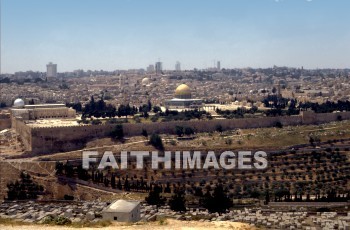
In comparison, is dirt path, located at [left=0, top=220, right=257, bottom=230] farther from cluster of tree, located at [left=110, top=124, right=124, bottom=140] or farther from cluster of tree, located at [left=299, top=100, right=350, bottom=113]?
cluster of tree, located at [left=299, top=100, right=350, bottom=113]

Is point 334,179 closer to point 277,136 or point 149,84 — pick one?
point 277,136

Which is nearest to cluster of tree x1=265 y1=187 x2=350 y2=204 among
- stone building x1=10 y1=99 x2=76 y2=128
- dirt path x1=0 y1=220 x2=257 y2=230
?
dirt path x1=0 y1=220 x2=257 y2=230

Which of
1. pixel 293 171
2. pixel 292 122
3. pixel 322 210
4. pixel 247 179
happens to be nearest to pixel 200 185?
pixel 247 179

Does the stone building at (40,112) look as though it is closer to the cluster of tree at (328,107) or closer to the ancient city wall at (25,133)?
the ancient city wall at (25,133)

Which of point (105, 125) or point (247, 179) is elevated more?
point (105, 125)

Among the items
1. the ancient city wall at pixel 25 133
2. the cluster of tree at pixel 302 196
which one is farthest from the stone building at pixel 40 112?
the cluster of tree at pixel 302 196

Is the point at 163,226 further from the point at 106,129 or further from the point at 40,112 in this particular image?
the point at 40,112

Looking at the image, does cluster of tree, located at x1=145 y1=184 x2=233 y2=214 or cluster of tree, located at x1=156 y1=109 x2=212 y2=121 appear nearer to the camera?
cluster of tree, located at x1=145 y1=184 x2=233 y2=214
